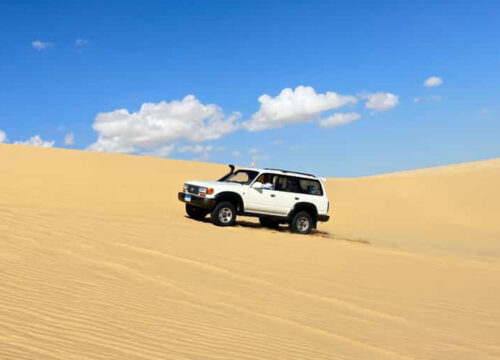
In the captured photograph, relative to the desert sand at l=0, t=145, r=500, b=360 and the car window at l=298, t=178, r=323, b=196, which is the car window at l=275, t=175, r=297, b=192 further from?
the desert sand at l=0, t=145, r=500, b=360

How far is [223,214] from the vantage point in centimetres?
1355

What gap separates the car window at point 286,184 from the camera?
47.2 ft

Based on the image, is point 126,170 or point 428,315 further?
point 126,170

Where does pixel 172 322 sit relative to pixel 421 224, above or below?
below

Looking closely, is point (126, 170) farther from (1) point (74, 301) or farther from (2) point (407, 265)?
(1) point (74, 301)

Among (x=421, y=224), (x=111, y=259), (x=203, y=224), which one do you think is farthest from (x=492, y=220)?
(x=111, y=259)

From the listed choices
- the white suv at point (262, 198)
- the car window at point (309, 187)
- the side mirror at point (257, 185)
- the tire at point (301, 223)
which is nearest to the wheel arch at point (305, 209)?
the white suv at point (262, 198)

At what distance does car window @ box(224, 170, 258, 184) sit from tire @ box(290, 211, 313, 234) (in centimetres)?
170

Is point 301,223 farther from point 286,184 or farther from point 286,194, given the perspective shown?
point 286,184

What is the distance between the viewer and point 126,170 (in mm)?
32312

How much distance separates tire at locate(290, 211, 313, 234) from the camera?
1446cm

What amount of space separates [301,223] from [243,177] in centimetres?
214

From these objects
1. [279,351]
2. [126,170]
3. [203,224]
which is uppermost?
[126,170]

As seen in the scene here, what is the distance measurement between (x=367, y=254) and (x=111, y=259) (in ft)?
21.1
